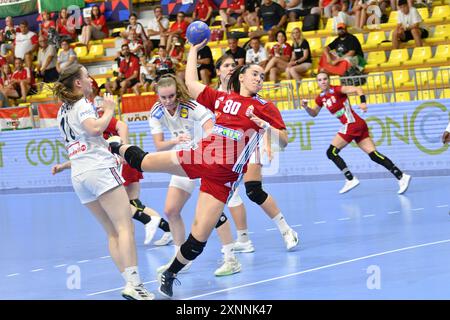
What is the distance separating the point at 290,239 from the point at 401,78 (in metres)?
7.80

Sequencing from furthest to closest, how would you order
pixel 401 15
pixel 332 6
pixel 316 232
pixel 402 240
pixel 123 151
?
1. pixel 332 6
2. pixel 401 15
3. pixel 316 232
4. pixel 402 240
5. pixel 123 151

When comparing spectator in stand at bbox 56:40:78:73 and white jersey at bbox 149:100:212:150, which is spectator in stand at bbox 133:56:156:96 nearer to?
spectator in stand at bbox 56:40:78:73

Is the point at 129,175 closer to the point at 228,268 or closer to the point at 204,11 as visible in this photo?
the point at 228,268

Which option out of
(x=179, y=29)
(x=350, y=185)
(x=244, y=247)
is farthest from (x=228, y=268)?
(x=179, y=29)

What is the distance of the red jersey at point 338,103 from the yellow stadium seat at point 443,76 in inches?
99.5

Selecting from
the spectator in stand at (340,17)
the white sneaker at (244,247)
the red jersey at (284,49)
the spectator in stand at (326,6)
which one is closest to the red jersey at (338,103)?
the white sneaker at (244,247)

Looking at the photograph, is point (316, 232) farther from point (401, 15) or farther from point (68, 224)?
point (401, 15)

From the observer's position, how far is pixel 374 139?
15625 mm

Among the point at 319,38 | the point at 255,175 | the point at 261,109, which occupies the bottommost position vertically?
the point at 255,175

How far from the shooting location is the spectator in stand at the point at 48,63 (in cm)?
2253

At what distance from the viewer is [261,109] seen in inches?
284

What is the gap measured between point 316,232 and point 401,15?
30.7ft

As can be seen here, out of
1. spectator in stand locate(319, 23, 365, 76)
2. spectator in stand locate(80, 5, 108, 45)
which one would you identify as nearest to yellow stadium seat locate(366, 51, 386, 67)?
spectator in stand locate(319, 23, 365, 76)

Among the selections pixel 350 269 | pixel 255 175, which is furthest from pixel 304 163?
pixel 350 269
